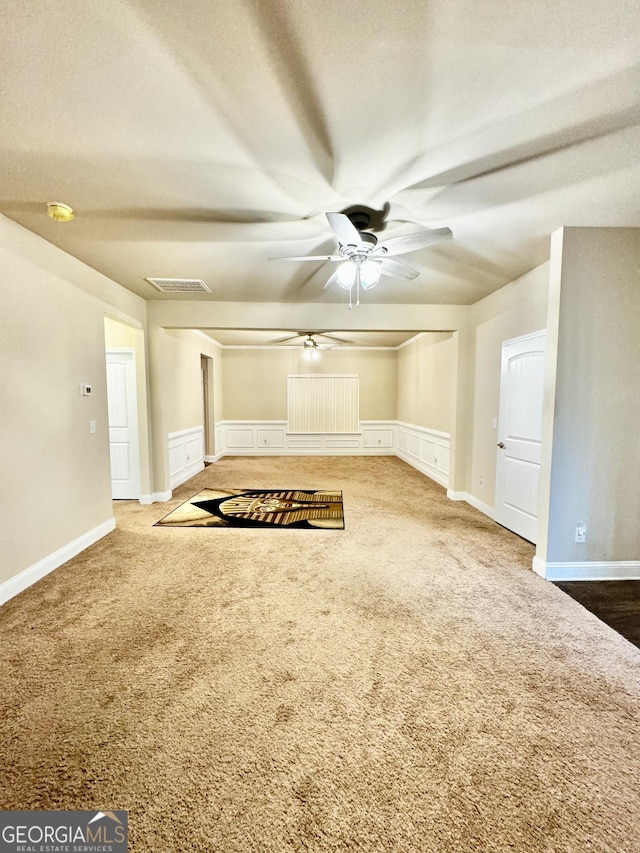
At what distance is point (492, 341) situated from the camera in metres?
3.84

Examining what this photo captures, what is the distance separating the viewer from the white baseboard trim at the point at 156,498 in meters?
→ 4.31

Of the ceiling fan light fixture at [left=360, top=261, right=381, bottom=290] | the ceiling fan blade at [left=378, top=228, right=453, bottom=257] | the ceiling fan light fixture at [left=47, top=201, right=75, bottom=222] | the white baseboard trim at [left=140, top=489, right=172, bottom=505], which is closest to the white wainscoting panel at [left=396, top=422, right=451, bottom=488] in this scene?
the ceiling fan light fixture at [left=360, top=261, right=381, bottom=290]

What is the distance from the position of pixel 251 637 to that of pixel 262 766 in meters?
0.70

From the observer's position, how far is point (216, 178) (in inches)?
72.4

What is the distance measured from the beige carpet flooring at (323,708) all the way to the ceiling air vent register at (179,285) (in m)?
2.76

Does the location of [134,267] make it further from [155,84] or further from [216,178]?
[155,84]

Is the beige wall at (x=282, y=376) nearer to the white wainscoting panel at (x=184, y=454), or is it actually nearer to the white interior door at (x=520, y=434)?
the white wainscoting panel at (x=184, y=454)

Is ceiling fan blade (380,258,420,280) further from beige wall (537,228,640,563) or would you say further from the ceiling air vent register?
the ceiling air vent register

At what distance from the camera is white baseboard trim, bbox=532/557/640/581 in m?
2.57

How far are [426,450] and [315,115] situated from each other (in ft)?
17.1

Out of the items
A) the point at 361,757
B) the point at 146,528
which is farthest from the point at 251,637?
the point at 146,528

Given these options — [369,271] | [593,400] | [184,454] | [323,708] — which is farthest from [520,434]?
[184,454]

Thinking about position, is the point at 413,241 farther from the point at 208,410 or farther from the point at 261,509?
the point at 208,410

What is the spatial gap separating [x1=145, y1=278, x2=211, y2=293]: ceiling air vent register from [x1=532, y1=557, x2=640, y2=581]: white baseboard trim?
13.6 ft
